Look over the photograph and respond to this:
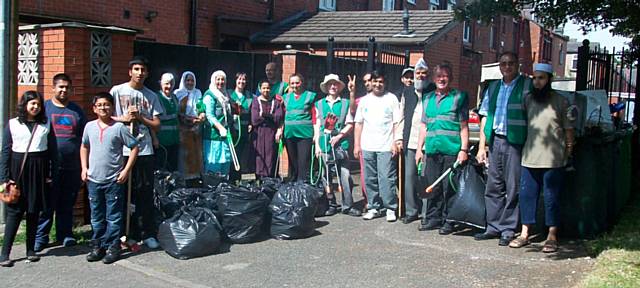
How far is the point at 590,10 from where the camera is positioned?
24.0 feet

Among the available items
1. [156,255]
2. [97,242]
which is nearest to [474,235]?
[156,255]

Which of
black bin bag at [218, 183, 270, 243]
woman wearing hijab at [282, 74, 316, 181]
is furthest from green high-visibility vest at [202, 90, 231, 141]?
black bin bag at [218, 183, 270, 243]

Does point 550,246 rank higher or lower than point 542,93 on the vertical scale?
lower

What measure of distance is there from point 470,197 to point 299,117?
2.47 m

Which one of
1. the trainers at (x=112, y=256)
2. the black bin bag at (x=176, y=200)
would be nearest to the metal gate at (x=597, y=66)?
the black bin bag at (x=176, y=200)

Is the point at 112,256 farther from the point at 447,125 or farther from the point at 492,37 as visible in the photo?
the point at 492,37

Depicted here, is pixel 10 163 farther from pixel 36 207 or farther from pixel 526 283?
pixel 526 283

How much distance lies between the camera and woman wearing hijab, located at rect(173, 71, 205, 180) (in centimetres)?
873

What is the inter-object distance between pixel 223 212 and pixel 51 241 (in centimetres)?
168

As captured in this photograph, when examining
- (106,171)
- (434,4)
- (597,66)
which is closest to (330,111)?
(106,171)

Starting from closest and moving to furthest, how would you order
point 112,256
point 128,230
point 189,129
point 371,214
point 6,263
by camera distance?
point 6,263, point 112,256, point 128,230, point 371,214, point 189,129

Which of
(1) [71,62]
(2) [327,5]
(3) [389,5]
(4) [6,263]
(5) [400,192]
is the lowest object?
(4) [6,263]

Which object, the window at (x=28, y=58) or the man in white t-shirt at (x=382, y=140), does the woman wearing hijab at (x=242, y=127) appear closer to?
the man in white t-shirt at (x=382, y=140)

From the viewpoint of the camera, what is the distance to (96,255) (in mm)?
6172
